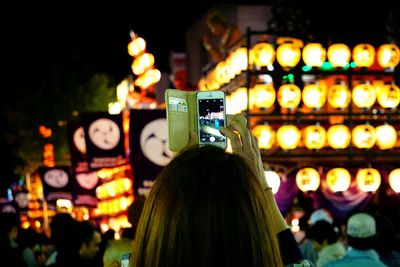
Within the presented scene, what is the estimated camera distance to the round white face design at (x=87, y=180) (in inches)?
657

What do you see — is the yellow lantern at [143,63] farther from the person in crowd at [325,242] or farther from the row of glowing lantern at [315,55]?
the person in crowd at [325,242]

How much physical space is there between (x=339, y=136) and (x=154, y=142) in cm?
326

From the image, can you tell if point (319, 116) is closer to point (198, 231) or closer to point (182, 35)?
point (198, 231)

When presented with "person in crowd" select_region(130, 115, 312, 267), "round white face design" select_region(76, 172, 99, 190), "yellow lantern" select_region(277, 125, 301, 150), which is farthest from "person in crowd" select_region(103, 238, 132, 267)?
"round white face design" select_region(76, 172, 99, 190)

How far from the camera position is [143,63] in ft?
74.6

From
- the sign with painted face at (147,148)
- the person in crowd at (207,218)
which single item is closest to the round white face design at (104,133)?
the sign with painted face at (147,148)

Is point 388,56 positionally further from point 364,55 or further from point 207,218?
point 207,218

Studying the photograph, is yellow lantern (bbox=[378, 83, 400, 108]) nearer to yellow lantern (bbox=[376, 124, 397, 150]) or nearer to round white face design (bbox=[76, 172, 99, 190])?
yellow lantern (bbox=[376, 124, 397, 150])

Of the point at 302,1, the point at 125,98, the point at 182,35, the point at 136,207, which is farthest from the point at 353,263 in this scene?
the point at 182,35

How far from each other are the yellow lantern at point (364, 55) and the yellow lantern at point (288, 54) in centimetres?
110

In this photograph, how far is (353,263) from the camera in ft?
17.9

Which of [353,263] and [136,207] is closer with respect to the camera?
[136,207]

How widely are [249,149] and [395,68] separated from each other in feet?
35.2

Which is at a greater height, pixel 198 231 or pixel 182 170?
pixel 182 170
